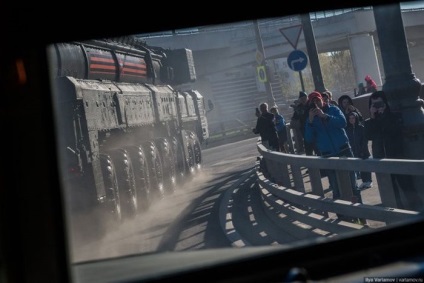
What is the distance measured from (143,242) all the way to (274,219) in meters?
1.83

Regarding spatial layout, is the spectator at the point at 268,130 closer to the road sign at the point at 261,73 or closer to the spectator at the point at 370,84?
the road sign at the point at 261,73

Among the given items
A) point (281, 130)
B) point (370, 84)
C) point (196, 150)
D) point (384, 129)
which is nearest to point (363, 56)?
point (384, 129)

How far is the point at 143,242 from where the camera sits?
24.0 ft

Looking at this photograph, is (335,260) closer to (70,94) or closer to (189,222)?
(70,94)

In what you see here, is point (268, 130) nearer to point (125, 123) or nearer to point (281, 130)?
point (281, 130)

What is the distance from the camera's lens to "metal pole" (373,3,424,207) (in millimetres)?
6961

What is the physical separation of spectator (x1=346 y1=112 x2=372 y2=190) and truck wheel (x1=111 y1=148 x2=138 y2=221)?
4061 mm

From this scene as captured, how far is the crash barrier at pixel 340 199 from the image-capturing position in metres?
5.51

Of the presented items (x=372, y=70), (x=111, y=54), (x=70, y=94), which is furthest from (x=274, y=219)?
(x=111, y=54)

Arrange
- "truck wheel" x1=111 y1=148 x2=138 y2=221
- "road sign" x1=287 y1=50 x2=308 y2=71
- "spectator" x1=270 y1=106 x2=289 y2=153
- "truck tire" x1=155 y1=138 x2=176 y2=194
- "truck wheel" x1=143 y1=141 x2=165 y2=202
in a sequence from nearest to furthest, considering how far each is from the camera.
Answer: "road sign" x1=287 y1=50 x2=308 y2=71 < "truck wheel" x1=111 y1=148 x2=138 y2=221 < "spectator" x1=270 y1=106 x2=289 y2=153 < "truck wheel" x1=143 y1=141 x2=165 y2=202 < "truck tire" x1=155 y1=138 x2=176 y2=194

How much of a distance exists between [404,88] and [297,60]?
1.50 meters

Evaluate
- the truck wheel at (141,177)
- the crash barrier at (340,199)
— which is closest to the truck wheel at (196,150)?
the truck wheel at (141,177)

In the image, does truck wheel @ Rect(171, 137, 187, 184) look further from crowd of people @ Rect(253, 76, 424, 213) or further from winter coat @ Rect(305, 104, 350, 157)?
winter coat @ Rect(305, 104, 350, 157)

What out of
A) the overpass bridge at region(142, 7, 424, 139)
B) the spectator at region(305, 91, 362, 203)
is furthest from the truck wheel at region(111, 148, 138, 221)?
the spectator at region(305, 91, 362, 203)
